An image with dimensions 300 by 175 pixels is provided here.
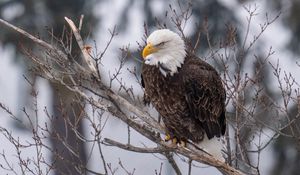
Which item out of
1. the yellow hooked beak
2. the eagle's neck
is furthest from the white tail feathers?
the yellow hooked beak

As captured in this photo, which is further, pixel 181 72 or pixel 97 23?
pixel 97 23

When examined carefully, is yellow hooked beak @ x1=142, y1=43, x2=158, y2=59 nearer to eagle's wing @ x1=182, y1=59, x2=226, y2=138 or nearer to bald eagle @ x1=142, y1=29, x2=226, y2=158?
bald eagle @ x1=142, y1=29, x2=226, y2=158

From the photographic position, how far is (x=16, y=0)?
1599 cm

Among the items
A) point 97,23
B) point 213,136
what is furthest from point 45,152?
point 213,136

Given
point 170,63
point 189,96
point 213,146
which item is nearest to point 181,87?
point 189,96

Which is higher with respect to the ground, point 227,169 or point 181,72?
point 181,72

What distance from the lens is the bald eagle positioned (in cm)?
651

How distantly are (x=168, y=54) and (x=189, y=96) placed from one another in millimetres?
359

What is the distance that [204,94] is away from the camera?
6570 mm

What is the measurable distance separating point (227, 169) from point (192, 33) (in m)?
9.14

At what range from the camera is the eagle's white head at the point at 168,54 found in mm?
6453

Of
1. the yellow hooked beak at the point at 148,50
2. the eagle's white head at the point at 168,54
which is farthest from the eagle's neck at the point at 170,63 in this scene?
the yellow hooked beak at the point at 148,50

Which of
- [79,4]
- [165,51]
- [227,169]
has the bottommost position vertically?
[227,169]

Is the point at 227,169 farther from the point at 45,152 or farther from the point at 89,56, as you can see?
the point at 45,152
